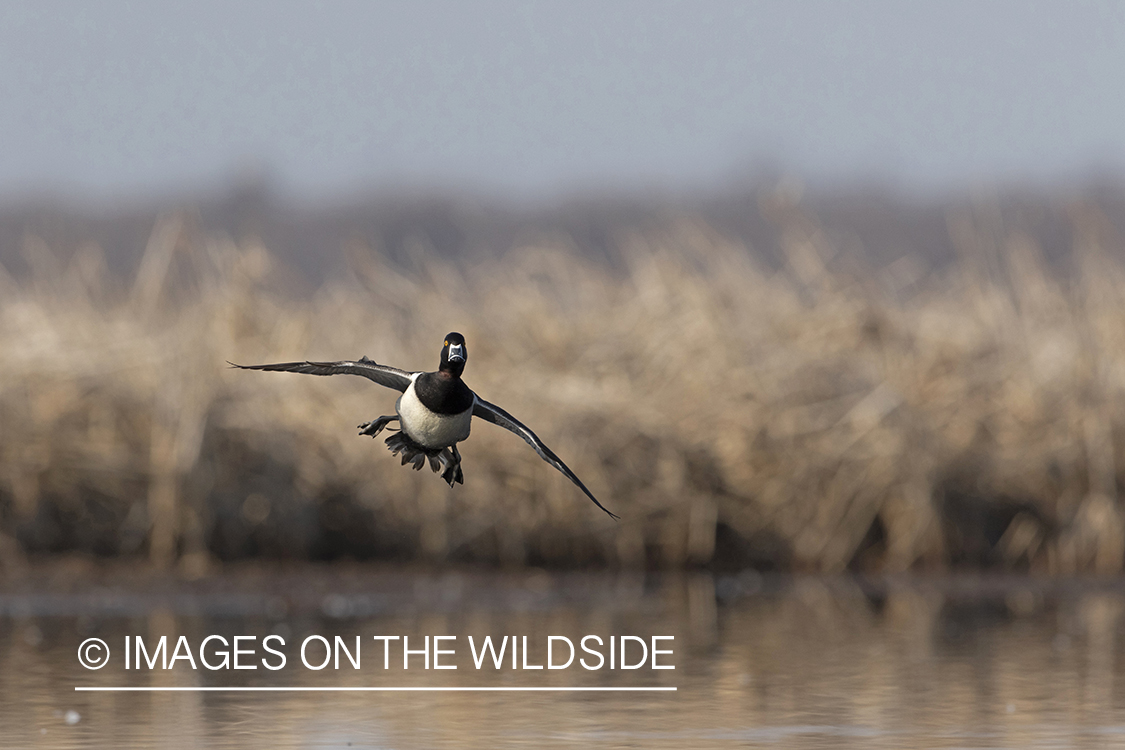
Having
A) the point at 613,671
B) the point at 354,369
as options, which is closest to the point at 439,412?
the point at 354,369

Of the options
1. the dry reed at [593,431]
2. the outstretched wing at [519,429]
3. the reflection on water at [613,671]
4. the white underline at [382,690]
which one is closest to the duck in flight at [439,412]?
the outstretched wing at [519,429]

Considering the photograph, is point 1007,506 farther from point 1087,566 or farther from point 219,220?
point 219,220

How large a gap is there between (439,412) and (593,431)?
746 cm

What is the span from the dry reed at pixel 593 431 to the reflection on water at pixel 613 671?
1.32 feet

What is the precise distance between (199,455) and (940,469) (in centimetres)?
444

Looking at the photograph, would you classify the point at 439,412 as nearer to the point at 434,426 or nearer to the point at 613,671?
the point at 434,426

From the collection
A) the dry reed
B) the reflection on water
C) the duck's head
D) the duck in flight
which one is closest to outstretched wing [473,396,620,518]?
the duck in flight

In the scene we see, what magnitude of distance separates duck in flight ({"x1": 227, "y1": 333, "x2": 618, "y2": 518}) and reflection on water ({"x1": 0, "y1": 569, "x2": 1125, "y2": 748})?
187 cm

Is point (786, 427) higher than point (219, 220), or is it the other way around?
point (219, 220)

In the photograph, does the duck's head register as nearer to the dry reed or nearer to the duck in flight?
the duck in flight

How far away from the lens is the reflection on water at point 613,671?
6.62 m

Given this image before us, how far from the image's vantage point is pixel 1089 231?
13320 mm

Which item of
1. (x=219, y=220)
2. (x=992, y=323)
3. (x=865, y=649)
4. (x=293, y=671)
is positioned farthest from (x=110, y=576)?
(x=219, y=220)

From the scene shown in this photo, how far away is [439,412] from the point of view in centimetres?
461
